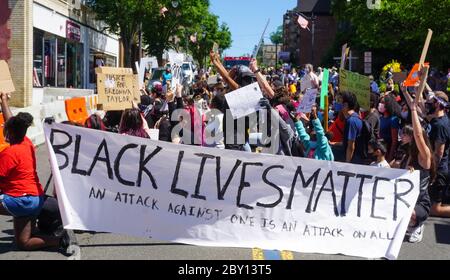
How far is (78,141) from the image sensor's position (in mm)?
6402

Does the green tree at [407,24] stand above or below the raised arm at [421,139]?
above

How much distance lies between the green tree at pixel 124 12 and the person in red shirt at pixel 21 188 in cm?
3004

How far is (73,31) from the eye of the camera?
115 feet

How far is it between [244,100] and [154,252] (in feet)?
6.71

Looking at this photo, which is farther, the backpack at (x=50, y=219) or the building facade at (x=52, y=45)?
the building facade at (x=52, y=45)

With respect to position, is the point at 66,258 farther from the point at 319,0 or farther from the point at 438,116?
the point at 319,0

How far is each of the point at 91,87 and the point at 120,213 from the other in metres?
34.6

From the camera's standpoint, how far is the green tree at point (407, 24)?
1209 inches

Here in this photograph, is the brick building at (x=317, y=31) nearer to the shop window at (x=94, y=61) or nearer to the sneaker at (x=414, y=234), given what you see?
the shop window at (x=94, y=61)

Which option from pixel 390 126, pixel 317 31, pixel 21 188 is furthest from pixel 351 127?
pixel 317 31

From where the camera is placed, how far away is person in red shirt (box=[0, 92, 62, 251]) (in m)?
6.20

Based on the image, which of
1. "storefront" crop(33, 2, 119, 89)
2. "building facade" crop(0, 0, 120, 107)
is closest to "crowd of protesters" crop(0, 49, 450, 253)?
"building facade" crop(0, 0, 120, 107)

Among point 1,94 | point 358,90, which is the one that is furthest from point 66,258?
point 358,90

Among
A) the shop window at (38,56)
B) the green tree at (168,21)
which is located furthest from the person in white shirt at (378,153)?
the green tree at (168,21)
